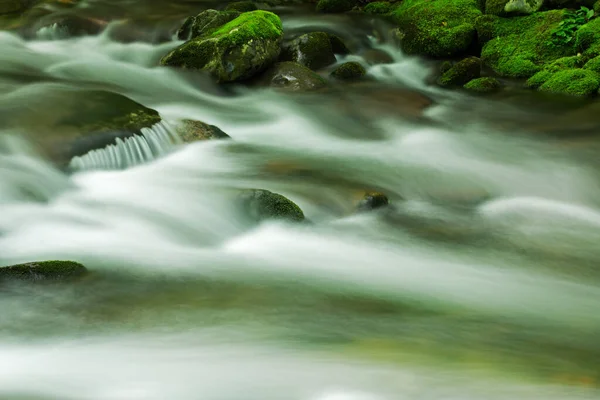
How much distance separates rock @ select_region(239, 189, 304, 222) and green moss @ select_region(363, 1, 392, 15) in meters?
9.60

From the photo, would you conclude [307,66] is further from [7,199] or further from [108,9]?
[7,199]

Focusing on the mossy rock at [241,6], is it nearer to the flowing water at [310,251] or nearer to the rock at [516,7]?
the flowing water at [310,251]

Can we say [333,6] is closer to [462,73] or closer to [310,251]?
[462,73]

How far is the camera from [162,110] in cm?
934

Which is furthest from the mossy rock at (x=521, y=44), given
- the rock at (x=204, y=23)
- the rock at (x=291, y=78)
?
the rock at (x=204, y=23)

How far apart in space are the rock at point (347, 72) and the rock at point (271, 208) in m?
5.56

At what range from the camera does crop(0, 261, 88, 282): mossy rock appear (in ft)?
14.5

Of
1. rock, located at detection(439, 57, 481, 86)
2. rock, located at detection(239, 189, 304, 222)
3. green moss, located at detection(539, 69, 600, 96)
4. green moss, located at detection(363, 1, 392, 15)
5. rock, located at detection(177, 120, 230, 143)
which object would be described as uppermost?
green moss, located at detection(363, 1, 392, 15)

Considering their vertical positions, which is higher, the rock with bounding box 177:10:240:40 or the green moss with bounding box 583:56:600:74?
the rock with bounding box 177:10:240:40

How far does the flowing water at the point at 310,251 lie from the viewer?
3.60 m

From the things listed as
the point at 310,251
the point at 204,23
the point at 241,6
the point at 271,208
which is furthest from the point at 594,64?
the point at 241,6

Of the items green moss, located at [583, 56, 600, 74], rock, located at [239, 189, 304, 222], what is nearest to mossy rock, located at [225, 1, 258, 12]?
green moss, located at [583, 56, 600, 74]

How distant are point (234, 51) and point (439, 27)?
4.33 meters

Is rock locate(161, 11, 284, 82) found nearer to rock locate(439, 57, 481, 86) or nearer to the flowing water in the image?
the flowing water
